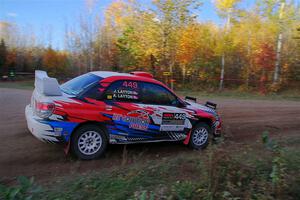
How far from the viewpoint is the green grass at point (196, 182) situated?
3859mm

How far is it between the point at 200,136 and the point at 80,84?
10.3 ft

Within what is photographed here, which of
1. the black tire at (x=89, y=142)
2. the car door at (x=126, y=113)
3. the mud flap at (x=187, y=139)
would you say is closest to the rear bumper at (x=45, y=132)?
the black tire at (x=89, y=142)

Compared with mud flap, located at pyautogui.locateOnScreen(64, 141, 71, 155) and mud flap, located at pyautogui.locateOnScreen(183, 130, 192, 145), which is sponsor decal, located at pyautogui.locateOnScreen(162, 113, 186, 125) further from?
mud flap, located at pyautogui.locateOnScreen(64, 141, 71, 155)

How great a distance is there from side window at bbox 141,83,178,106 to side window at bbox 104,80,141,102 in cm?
17

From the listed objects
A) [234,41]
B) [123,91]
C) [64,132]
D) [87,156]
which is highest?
[234,41]

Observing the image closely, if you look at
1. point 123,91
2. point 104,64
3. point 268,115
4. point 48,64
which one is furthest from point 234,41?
point 123,91

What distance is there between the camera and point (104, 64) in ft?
111

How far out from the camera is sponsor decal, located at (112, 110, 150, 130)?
6.87 m

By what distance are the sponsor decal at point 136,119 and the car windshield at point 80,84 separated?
2.85 ft

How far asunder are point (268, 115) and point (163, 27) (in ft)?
46.6

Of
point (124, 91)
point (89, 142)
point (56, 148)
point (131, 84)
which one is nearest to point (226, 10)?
point (131, 84)

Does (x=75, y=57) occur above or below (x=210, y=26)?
below

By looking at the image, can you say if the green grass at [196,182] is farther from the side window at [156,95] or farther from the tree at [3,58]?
the tree at [3,58]

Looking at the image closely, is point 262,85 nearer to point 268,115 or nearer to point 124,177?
point 268,115
